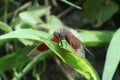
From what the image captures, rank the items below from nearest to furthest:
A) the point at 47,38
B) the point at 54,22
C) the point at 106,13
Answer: the point at 47,38, the point at 54,22, the point at 106,13

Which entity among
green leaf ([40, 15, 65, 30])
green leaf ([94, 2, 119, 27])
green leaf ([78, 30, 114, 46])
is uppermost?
green leaf ([40, 15, 65, 30])

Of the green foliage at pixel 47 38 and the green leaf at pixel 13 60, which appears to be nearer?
the green foliage at pixel 47 38

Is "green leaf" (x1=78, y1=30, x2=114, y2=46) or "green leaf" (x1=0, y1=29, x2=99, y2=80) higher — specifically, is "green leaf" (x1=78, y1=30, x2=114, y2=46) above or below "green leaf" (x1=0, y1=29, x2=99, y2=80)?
below

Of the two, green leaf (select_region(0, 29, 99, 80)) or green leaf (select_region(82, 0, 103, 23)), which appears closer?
green leaf (select_region(0, 29, 99, 80))

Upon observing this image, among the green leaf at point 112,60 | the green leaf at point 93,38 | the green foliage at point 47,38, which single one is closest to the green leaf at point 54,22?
the green foliage at point 47,38

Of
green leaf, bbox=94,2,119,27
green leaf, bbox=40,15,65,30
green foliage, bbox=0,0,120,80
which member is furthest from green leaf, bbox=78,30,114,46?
green leaf, bbox=94,2,119,27

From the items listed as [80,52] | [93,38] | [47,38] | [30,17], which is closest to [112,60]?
[80,52]

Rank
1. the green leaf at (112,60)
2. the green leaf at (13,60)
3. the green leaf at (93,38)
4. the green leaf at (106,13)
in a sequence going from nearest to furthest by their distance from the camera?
the green leaf at (112,60) → the green leaf at (13,60) → the green leaf at (93,38) → the green leaf at (106,13)

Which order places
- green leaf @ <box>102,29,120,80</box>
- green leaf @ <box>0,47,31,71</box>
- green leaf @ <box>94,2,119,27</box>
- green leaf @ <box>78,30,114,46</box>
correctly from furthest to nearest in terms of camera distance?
green leaf @ <box>94,2,119,27</box>
green leaf @ <box>78,30,114,46</box>
green leaf @ <box>0,47,31,71</box>
green leaf @ <box>102,29,120,80</box>

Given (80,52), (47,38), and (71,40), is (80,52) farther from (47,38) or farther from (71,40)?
(47,38)

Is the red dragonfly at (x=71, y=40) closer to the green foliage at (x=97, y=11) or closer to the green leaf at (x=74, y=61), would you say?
the green leaf at (x=74, y=61)

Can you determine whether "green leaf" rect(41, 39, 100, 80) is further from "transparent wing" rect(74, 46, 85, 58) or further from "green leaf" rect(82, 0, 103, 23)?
"green leaf" rect(82, 0, 103, 23)

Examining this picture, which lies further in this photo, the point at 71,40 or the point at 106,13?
the point at 106,13
